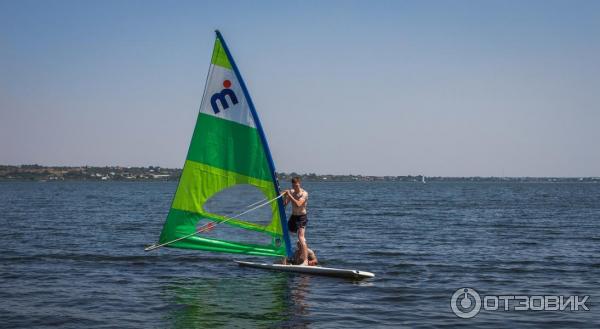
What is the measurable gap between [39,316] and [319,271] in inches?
312

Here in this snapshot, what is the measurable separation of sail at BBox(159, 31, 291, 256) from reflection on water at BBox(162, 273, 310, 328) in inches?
51.5

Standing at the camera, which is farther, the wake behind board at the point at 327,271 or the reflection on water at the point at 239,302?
the wake behind board at the point at 327,271

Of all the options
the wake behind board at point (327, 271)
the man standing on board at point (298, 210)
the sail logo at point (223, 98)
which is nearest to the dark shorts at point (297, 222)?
the man standing on board at point (298, 210)

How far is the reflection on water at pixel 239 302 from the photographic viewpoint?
48.1 feet

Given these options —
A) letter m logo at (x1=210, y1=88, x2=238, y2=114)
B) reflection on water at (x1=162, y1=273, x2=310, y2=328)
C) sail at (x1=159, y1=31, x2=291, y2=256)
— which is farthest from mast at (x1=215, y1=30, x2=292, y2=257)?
reflection on water at (x1=162, y1=273, x2=310, y2=328)

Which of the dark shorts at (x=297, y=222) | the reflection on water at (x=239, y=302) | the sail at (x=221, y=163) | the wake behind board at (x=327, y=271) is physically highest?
the sail at (x=221, y=163)

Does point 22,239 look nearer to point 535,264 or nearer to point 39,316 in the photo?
point 39,316

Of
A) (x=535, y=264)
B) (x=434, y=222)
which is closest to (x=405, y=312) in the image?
(x=535, y=264)

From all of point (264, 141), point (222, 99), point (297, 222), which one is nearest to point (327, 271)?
point (297, 222)

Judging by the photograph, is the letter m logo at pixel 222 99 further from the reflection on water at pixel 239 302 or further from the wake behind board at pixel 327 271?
the wake behind board at pixel 327 271

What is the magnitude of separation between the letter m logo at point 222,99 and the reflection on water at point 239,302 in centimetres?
493

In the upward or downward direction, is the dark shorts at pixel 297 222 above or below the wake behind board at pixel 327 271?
above

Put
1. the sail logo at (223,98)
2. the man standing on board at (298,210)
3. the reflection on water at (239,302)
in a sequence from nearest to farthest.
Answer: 1. the reflection on water at (239,302)
2. the sail logo at (223,98)
3. the man standing on board at (298,210)

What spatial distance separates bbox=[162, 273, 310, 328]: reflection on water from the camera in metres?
14.7
